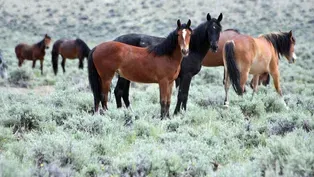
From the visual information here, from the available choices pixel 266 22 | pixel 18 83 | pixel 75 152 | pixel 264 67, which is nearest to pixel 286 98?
pixel 264 67

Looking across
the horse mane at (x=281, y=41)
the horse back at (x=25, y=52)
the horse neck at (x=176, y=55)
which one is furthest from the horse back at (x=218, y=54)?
the horse back at (x=25, y=52)

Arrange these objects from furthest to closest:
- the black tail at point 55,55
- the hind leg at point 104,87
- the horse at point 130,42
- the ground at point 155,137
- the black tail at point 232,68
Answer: the black tail at point 55,55, the horse at point 130,42, the black tail at point 232,68, the hind leg at point 104,87, the ground at point 155,137

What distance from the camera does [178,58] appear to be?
7.12 meters

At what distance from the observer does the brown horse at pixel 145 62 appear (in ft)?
23.2

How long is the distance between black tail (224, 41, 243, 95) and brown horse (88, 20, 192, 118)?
1.71 metres

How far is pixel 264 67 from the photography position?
8.93 m

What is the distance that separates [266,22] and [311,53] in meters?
10.4

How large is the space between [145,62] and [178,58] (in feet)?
1.92

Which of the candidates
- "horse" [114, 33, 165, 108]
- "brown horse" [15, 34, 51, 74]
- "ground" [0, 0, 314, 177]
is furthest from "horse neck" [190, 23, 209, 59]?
"brown horse" [15, 34, 51, 74]

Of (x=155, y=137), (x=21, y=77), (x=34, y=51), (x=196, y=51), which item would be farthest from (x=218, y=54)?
(x=34, y=51)

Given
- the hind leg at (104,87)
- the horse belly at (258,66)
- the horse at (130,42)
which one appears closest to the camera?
the hind leg at (104,87)

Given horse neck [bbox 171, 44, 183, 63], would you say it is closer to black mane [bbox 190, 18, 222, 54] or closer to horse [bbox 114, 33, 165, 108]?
black mane [bbox 190, 18, 222, 54]

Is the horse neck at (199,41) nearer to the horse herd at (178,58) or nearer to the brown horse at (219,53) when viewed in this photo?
the horse herd at (178,58)

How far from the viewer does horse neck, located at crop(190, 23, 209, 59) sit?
25.4 ft
